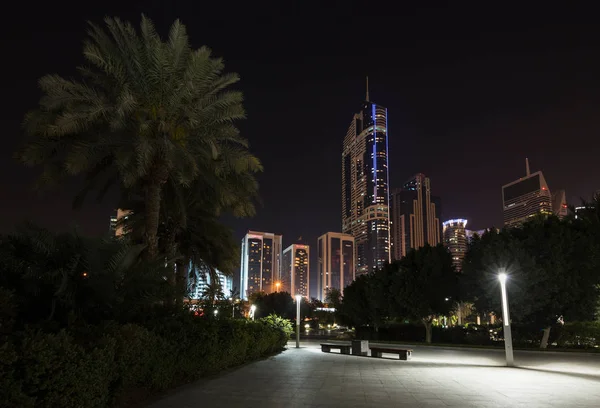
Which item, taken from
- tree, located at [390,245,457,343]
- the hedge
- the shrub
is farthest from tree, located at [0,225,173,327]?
tree, located at [390,245,457,343]

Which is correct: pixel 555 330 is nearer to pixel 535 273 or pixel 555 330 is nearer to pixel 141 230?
pixel 535 273

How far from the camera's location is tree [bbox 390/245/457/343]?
33.8m

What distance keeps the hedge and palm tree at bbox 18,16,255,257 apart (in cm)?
437

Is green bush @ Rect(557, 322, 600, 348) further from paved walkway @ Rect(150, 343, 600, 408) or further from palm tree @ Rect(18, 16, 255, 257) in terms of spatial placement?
palm tree @ Rect(18, 16, 255, 257)

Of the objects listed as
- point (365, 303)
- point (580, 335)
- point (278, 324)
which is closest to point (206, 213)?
point (278, 324)

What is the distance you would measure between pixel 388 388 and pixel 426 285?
81.5 feet

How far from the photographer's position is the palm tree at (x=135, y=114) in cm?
1238

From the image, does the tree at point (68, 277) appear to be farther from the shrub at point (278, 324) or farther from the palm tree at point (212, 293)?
the shrub at point (278, 324)

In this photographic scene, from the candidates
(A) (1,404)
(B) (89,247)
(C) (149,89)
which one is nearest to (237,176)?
(C) (149,89)

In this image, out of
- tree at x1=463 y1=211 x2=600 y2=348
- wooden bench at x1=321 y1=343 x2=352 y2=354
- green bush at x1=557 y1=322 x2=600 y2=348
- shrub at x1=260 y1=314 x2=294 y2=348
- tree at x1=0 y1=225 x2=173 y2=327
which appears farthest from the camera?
green bush at x1=557 y1=322 x2=600 y2=348

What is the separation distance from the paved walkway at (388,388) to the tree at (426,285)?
60.5 feet

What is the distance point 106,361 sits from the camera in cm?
653

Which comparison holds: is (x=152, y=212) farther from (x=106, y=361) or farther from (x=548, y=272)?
(x=548, y=272)

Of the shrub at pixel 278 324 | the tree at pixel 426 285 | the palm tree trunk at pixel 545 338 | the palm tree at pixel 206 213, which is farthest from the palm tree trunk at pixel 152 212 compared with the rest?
the tree at pixel 426 285
